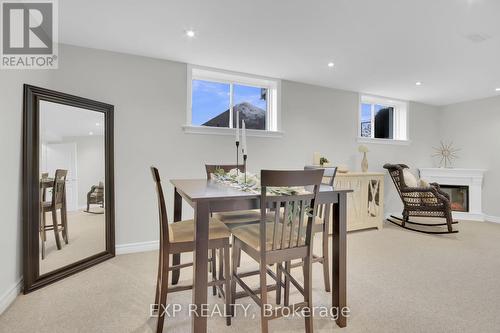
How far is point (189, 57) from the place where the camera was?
3061 millimetres

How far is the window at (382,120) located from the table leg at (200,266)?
393 cm

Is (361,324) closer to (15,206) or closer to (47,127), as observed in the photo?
(15,206)

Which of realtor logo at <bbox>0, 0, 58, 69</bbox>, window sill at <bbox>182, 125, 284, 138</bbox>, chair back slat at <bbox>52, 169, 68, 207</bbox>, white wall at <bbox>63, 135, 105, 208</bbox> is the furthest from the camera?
window sill at <bbox>182, 125, 284, 138</bbox>

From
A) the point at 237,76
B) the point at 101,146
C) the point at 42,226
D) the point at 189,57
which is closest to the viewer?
the point at 42,226

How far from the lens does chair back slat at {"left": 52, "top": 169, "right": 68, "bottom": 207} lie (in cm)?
237

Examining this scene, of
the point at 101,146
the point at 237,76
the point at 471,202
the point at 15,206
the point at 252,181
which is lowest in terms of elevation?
the point at 471,202

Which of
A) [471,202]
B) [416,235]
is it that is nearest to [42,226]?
[416,235]

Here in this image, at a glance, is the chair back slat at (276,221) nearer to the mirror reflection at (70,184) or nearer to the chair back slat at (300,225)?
the chair back slat at (300,225)

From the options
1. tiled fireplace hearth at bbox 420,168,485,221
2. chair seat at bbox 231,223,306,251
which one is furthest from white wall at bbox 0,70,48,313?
tiled fireplace hearth at bbox 420,168,485,221

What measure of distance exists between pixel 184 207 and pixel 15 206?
1.68 m

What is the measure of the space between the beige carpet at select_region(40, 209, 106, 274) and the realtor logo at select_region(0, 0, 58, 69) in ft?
4.46

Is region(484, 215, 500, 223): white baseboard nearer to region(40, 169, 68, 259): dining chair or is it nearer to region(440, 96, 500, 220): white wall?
region(440, 96, 500, 220): white wall

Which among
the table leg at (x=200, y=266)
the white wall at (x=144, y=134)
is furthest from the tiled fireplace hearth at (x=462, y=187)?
the table leg at (x=200, y=266)

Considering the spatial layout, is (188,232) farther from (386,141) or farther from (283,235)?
(386,141)
